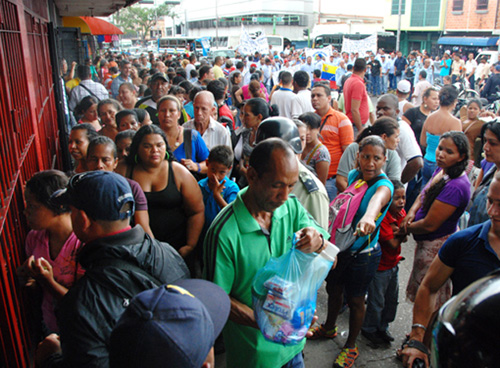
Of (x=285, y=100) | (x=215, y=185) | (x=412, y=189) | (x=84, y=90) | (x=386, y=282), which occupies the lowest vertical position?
(x=386, y=282)

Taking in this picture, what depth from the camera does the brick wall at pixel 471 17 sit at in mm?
33656

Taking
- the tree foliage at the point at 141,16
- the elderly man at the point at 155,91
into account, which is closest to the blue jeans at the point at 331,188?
the elderly man at the point at 155,91

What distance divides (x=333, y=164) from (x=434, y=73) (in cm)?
1621

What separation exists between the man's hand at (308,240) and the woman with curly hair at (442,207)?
180 centimetres

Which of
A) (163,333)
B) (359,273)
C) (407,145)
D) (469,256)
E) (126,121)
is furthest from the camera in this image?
(407,145)

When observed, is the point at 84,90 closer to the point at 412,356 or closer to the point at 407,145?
the point at 407,145

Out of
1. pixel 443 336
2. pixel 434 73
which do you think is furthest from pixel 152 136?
pixel 434 73

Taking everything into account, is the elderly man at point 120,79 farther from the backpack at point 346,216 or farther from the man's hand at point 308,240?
the man's hand at point 308,240

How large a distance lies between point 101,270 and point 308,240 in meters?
0.95

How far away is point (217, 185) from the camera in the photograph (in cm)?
351

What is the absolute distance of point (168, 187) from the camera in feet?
10.7

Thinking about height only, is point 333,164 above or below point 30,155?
below

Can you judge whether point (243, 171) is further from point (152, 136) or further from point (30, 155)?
point (30, 155)

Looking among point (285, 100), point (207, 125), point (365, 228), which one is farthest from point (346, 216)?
point (285, 100)
